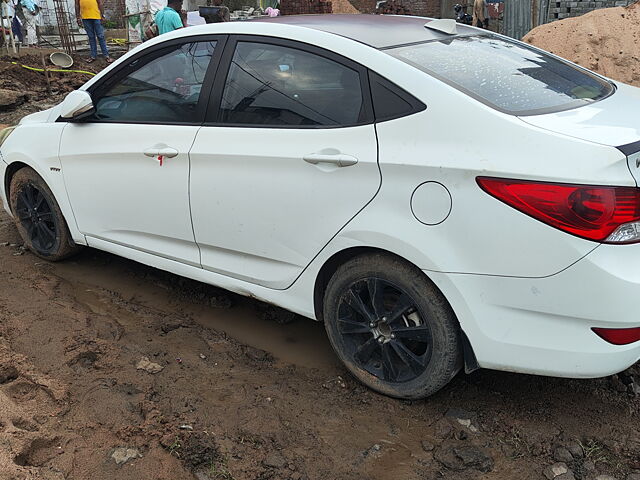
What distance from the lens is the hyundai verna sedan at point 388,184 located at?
7.72ft

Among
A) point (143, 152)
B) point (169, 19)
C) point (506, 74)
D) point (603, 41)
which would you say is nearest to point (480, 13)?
point (603, 41)

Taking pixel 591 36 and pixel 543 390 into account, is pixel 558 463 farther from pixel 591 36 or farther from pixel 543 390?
pixel 591 36

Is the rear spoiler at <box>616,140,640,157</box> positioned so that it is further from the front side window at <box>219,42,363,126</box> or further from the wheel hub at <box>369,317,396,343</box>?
the wheel hub at <box>369,317,396,343</box>

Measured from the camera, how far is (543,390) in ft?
10.1

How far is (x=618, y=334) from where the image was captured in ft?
7.80

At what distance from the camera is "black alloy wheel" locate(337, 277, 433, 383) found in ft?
9.23

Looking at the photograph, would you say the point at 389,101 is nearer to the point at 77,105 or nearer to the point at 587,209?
the point at 587,209

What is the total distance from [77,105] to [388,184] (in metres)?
2.21

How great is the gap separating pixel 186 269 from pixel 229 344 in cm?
50

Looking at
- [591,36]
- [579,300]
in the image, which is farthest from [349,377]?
[591,36]

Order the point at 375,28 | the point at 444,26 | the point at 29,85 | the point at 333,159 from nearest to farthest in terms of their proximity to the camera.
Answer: the point at 333,159
the point at 375,28
the point at 444,26
the point at 29,85

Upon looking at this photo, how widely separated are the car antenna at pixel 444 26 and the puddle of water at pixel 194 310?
72.5 inches

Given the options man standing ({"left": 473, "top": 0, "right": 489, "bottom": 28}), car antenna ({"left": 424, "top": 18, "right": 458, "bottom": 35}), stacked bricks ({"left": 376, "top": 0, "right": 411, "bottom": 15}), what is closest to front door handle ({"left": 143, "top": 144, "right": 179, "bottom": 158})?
car antenna ({"left": 424, "top": 18, "right": 458, "bottom": 35})

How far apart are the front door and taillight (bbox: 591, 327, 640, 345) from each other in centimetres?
212
